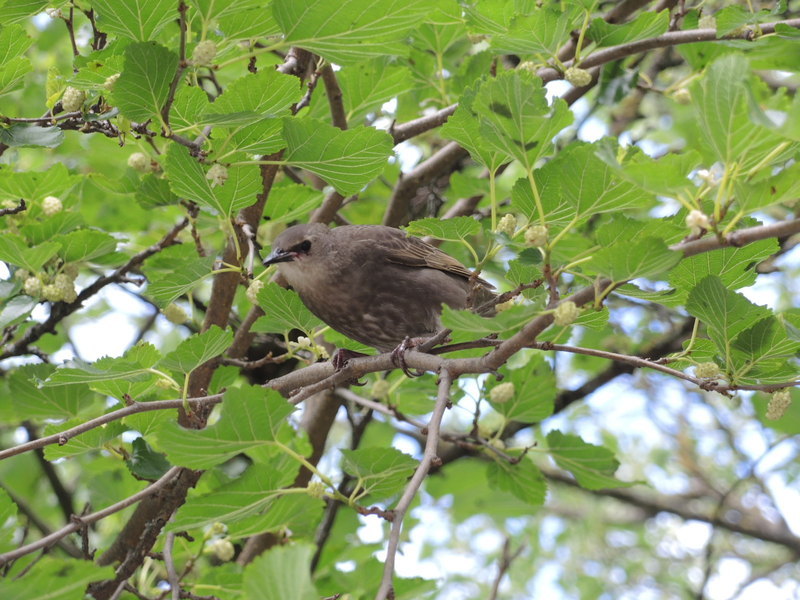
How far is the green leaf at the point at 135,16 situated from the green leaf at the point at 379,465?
1485mm

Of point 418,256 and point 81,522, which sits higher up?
point 81,522

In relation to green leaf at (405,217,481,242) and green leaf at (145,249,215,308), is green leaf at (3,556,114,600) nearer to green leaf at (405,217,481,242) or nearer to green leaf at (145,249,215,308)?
green leaf at (145,249,215,308)

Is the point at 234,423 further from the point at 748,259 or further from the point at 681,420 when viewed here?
the point at 681,420

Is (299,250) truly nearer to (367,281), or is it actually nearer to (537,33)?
(367,281)

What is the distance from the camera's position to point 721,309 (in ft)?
8.57

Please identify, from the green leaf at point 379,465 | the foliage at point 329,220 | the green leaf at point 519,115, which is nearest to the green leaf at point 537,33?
the foliage at point 329,220

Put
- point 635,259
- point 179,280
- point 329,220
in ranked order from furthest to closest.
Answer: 1. point 329,220
2. point 179,280
3. point 635,259

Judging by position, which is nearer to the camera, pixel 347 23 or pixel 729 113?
pixel 729 113

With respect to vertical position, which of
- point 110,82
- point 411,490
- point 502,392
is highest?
point 110,82

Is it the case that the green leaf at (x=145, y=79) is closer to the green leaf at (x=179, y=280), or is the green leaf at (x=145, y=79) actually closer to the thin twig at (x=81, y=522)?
the green leaf at (x=179, y=280)

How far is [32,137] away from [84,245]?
0.61 meters

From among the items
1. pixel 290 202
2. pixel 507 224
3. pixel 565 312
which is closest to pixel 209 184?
pixel 290 202

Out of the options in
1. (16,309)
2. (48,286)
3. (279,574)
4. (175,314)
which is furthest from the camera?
(175,314)

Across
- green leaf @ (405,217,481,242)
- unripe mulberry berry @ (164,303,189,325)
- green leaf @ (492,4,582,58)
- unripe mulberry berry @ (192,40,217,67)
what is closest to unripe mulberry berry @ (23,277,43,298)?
unripe mulberry berry @ (164,303,189,325)
